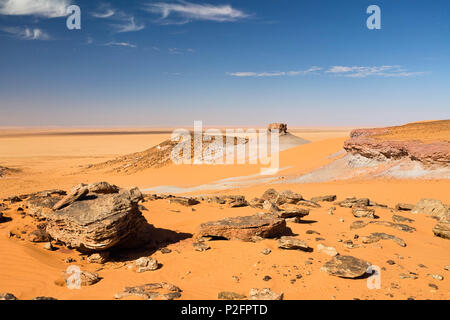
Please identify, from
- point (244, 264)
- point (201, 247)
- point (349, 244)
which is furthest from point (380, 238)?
point (201, 247)

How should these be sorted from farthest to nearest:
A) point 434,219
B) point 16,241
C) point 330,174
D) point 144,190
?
point 144,190 < point 330,174 < point 434,219 < point 16,241

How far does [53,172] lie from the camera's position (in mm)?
29625

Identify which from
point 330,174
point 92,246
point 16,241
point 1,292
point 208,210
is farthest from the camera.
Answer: point 330,174

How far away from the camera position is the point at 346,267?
548cm

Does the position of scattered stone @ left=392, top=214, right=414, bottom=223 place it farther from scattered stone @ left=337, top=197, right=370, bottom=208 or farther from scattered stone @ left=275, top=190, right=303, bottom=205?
scattered stone @ left=275, top=190, right=303, bottom=205

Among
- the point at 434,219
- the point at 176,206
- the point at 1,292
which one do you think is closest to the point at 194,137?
the point at 176,206

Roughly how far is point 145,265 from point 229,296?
6.61 ft

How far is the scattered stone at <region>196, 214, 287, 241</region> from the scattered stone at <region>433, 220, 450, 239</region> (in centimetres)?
395

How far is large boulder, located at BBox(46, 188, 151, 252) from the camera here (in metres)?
6.22

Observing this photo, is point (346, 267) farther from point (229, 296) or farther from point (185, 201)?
point (185, 201)

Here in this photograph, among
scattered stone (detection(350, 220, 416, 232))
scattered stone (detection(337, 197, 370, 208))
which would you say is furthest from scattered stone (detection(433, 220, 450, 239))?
scattered stone (detection(337, 197, 370, 208))

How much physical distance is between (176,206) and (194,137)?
2130 cm

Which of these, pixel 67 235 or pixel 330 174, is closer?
pixel 67 235
